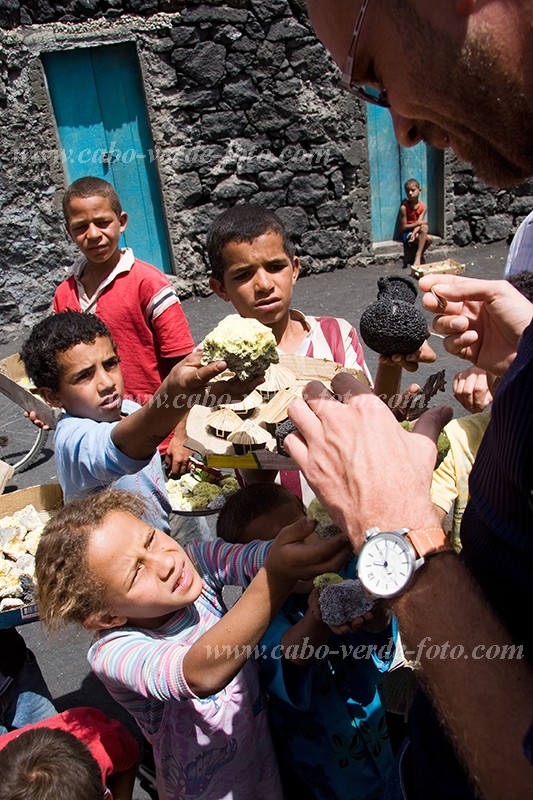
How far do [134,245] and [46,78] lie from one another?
218 cm

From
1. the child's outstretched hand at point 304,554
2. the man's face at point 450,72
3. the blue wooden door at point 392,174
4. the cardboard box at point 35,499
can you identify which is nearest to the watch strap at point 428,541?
the child's outstretched hand at point 304,554

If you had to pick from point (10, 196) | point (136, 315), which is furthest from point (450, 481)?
point (10, 196)

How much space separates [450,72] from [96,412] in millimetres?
1875

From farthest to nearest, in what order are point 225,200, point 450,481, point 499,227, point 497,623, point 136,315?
point 499,227
point 225,200
point 136,315
point 450,481
point 497,623

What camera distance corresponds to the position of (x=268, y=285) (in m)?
2.76

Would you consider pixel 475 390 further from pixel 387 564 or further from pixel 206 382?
pixel 387 564

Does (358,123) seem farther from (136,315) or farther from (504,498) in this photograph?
(504,498)

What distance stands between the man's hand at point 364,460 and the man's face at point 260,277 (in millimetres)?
1229

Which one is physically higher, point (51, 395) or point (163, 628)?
point (51, 395)

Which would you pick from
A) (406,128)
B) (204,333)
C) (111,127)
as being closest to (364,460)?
(406,128)

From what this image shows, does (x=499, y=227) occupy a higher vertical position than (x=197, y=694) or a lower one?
lower

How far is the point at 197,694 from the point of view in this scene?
5.39 ft

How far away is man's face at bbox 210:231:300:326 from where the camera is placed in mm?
2771

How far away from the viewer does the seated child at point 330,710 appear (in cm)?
193
